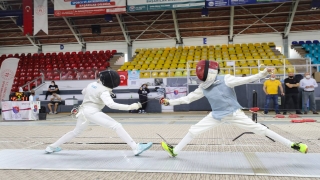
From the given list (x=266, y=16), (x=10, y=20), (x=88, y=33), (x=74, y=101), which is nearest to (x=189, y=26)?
(x=266, y=16)

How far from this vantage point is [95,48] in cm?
2180

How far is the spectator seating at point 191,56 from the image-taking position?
15.8 meters

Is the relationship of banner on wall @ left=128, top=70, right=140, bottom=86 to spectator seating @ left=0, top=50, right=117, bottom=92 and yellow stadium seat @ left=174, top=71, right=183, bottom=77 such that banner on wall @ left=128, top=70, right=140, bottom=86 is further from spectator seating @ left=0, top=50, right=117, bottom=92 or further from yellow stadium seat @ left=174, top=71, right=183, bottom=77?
spectator seating @ left=0, top=50, right=117, bottom=92

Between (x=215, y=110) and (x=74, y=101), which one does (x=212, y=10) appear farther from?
(x=215, y=110)

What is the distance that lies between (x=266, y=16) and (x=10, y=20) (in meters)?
16.6

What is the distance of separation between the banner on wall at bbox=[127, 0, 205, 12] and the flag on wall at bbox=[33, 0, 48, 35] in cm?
421

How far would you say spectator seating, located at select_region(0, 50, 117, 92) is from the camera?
18312mm

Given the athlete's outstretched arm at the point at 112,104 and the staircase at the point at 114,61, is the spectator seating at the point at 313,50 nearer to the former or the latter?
the staircase at the point at 114,61

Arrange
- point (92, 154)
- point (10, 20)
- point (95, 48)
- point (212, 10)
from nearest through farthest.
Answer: point (92, 154)
point (212, 10)
point (10, 20)
point (95, 48)

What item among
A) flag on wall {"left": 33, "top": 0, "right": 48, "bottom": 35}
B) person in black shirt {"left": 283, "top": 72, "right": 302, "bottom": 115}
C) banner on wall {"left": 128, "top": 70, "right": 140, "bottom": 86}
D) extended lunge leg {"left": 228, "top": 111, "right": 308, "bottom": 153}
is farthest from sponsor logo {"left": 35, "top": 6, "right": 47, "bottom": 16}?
extended lunge leg {"left": 228, "top": 111, "right": 308, "bottom": 153}

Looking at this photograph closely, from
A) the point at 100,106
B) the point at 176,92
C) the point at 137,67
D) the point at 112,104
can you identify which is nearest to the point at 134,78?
the point at 137,67

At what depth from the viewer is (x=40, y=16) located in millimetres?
15367

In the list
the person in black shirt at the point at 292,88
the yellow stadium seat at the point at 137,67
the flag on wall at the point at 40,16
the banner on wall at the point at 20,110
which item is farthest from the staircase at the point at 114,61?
the person in black shirt at the point at 292,88

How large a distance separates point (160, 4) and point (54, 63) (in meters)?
8.54
